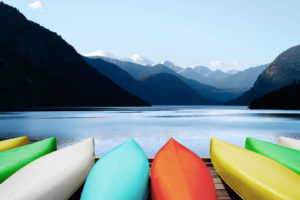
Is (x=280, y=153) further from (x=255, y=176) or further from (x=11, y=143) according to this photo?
(x=11, y=143)

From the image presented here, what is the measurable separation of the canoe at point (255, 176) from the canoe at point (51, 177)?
207cm

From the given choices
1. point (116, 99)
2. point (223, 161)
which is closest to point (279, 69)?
point (116, 99)

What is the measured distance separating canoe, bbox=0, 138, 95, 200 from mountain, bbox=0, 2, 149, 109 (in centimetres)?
10181

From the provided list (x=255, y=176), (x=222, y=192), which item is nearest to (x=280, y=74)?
(x=222, y=192)

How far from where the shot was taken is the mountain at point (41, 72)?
101875 mm

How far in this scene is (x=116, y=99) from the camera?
492 ft

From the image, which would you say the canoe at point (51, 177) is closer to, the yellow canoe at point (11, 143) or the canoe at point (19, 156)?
the canoe at point (19, 156)

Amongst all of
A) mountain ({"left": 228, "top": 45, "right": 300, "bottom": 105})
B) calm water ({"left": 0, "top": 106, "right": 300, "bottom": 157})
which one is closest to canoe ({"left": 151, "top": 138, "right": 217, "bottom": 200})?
calm water ({"left": 0, "top": 106, "right": 300, "bottom": 157})

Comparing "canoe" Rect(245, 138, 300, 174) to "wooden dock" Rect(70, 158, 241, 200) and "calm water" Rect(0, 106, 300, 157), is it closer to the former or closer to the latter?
"wooden dock" Rect(70, 158, 241, 200)

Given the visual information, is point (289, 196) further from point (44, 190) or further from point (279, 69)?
point (279, 69)

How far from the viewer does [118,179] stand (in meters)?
3.12

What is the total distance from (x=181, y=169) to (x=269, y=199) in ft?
3.46

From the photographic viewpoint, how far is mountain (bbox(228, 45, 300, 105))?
559 ft

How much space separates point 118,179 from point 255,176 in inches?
62.4
